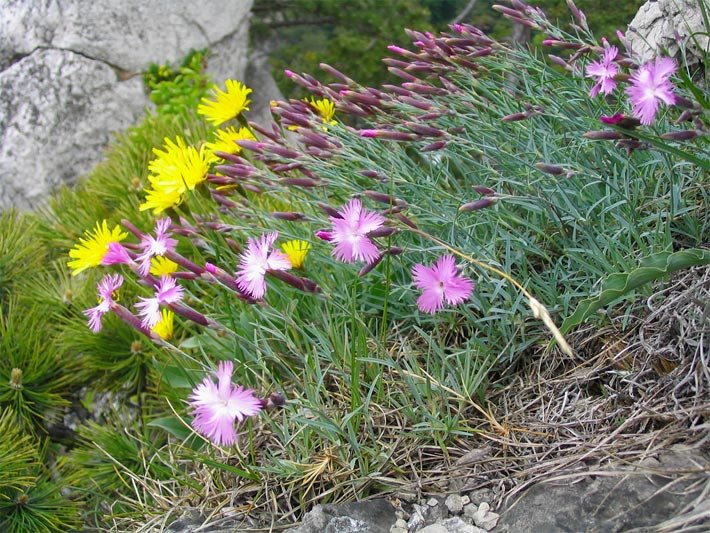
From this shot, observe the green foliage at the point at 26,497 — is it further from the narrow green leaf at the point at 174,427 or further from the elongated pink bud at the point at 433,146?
the elongated pink bud at the point at 433,146

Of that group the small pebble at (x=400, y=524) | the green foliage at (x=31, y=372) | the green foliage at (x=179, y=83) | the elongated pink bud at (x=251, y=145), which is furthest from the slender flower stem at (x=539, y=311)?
the green foliage at (x=179, y=83)

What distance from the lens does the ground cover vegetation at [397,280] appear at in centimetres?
149

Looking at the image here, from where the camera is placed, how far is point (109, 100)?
4191 millimetres

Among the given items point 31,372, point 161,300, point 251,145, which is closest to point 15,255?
point 31,372

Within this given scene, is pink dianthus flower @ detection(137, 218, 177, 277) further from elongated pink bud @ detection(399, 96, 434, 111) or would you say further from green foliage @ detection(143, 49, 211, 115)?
green foliage @ detection(143, 49, 211, 115)

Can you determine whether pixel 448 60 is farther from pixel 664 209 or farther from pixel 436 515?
pixel 436 515

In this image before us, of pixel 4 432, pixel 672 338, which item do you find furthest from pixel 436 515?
pixel 4 432

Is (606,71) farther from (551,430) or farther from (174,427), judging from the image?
(174,427)

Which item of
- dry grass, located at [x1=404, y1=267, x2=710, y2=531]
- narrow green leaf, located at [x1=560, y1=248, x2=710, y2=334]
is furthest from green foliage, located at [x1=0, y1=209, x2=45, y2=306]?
narrow green leaf, located at [x1=560, y1=248, x2=710, y2=334]

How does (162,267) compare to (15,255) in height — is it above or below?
above

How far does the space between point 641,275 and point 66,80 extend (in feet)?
11.9

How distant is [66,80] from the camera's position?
13.5ft

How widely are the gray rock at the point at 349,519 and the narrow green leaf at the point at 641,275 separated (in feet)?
1.71

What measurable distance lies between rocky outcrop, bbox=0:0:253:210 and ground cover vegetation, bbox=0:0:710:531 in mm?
1953
